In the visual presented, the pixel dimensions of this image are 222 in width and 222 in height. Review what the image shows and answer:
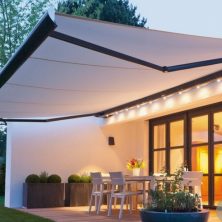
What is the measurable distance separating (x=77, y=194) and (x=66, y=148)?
1.42 meters

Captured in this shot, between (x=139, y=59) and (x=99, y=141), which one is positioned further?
(x=99, y=141)

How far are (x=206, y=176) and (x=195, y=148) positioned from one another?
809mm

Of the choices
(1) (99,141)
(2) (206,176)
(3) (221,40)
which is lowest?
(2) (206,176)

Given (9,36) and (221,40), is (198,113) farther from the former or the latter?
(9,36)

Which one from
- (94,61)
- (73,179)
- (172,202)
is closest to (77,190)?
(73,179)

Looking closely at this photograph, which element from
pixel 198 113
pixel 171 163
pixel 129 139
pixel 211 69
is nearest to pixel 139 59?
pixel 211 69

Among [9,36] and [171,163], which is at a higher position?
[9,36]

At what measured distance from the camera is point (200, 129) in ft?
40.3

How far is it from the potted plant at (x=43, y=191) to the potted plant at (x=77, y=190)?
23 cm

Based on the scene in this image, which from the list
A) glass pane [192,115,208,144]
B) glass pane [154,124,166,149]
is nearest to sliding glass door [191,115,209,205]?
glass pane [192,115,208,144]

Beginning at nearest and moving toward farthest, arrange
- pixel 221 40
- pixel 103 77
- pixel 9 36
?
pixel 221 40 < pixel 103 77 < pixel 9 36

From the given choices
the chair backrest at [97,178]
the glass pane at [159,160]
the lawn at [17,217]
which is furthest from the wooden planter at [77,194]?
the lawn at [17,217]

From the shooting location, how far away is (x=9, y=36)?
2552 cm

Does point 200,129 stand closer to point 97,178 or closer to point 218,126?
point 218,126
